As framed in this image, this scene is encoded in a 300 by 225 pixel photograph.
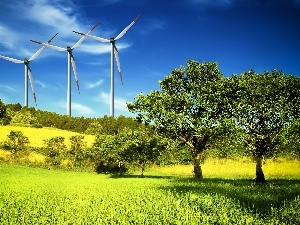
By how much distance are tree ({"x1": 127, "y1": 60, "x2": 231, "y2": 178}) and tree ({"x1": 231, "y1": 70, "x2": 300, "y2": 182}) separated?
2.53 meters

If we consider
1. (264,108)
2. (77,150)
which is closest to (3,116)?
(77,150)

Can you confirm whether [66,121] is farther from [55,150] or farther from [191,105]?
[191,105]

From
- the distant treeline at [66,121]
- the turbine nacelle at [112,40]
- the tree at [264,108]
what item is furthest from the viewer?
the distant treeline at [66,121]

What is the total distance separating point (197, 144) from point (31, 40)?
73919 millimetres

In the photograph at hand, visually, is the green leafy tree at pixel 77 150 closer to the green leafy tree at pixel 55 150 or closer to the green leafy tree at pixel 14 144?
the green leafy tree at pixel 55 150

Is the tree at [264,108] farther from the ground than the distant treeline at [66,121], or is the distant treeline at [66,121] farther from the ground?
the distant treeline at [66,121]

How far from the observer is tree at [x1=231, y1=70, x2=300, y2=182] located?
39844 mm

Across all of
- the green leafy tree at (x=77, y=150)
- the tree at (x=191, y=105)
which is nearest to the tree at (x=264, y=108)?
the tree at (x=191, y=105)

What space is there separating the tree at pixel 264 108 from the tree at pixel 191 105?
2.53 meters

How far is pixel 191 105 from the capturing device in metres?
45.6

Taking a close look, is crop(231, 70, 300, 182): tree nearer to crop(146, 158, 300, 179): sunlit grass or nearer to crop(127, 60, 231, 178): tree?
crop(127, 60, 231, 178): tree

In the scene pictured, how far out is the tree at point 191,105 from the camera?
43.8 metres

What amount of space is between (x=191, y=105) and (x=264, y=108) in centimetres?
975

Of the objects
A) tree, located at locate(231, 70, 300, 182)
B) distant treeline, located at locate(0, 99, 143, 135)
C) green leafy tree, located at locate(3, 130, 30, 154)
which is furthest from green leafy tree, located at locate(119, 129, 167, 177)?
distant treeline, located at locate(0, 99, 143, 135)
